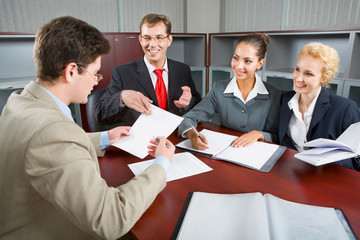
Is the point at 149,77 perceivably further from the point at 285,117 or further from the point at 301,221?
the point at 301,221

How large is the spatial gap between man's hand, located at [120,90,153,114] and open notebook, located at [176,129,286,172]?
27 cm

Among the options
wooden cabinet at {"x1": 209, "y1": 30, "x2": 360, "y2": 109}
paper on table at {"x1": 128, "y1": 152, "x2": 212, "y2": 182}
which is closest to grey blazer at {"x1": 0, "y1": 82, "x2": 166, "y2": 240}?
paper on table at {"x1": 128, "y1": 152, "x2": 212, "y2": 182}

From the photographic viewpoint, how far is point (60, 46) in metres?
0.81

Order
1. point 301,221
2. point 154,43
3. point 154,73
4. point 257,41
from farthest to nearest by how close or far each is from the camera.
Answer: point 154,73, point 154,43, point 257,41, point 301,221

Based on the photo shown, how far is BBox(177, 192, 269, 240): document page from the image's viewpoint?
0.70 metres

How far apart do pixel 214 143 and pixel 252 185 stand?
42 cm

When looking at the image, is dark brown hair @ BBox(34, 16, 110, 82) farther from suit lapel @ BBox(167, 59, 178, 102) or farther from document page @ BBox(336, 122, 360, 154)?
suit lapel @ BBox(167, 59, 178, 102)

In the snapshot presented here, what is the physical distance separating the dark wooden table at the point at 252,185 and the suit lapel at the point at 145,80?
0.86m

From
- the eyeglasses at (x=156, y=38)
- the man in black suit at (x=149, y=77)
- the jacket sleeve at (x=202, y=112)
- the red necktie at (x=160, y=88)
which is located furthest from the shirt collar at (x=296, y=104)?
the eyeglasses at (x=156, y=38)

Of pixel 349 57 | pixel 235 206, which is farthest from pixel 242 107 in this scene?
pixel 349 57

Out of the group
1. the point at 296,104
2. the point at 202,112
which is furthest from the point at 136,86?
the point at 296,104

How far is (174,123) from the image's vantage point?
131 centimetres

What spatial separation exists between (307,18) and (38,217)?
3689 millimetres

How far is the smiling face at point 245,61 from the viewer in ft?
5.64
